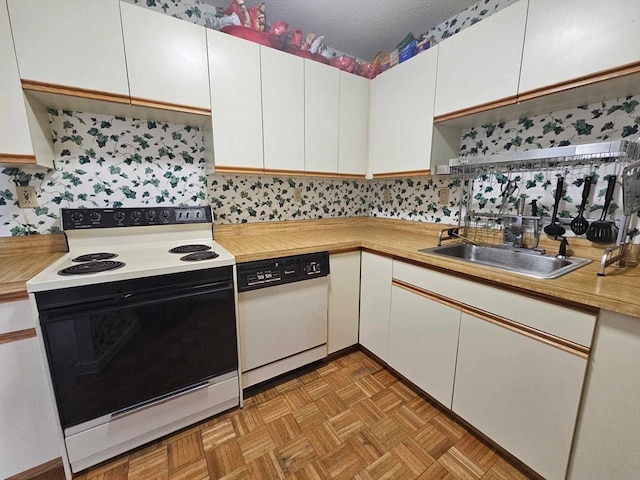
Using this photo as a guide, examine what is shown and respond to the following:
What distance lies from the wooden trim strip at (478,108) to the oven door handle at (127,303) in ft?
5.29

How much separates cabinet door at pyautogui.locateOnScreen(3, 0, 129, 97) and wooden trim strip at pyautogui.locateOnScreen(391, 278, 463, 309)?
6.00 feet

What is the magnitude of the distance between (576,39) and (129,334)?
2.30 m

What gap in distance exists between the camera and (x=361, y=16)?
1863 mm

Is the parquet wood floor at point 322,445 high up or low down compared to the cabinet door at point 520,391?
down

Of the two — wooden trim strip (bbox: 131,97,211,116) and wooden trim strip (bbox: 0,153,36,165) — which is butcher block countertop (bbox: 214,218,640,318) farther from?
wooden trim strip (bbox: 0,153,36,165)

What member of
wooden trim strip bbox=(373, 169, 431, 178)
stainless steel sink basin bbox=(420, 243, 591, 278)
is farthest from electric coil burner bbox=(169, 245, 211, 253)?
wooden trim strip bbox=(373, 169, 431, 178)

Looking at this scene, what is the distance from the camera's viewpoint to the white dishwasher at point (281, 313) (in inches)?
58.9

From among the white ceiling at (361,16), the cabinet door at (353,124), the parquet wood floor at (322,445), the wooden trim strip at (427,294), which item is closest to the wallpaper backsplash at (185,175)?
the cabinet door at (353,124)

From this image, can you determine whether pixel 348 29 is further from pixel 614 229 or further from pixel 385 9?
pixel 614 229

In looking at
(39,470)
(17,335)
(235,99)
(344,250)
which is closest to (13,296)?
(17,335)

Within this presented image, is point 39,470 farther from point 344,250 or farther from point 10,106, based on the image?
point 344,250

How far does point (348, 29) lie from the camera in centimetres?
A: 202

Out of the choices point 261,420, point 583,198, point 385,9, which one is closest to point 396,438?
point 261,420

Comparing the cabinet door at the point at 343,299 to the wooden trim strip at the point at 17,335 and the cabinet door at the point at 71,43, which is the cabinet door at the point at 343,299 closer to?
the wooden trim strip at the point at 17,335
